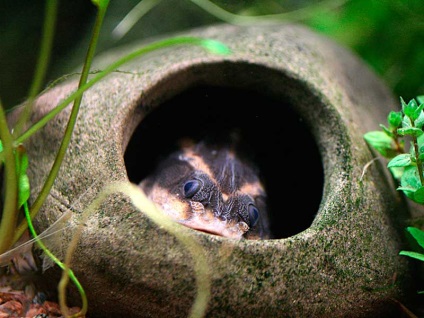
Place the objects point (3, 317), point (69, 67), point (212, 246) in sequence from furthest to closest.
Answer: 1. point (69, 67)
2. point (3, 317)
3. point (212, 246)

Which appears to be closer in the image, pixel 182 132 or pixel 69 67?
pixel 182 132

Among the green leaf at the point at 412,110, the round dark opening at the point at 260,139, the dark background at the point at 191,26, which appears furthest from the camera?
the dark background at the point at 191,26

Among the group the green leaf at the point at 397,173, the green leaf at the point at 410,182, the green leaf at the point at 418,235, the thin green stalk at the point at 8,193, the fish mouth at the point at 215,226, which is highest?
the green leaf at the point at 397,173

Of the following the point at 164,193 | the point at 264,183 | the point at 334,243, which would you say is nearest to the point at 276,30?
the point at 264,183

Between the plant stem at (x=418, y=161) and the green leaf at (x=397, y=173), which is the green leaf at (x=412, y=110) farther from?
the green leaf at (x=397, y=173)

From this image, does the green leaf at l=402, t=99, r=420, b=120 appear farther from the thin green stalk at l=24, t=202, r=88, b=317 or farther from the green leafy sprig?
the thin green stalk at l=24, t=202, r=88, b=317

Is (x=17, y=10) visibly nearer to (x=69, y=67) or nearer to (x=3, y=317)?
(x=69, y=67)

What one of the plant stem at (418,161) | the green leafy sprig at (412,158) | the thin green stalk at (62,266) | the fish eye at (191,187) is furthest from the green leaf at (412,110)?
the thin green stalk at (62,266)
